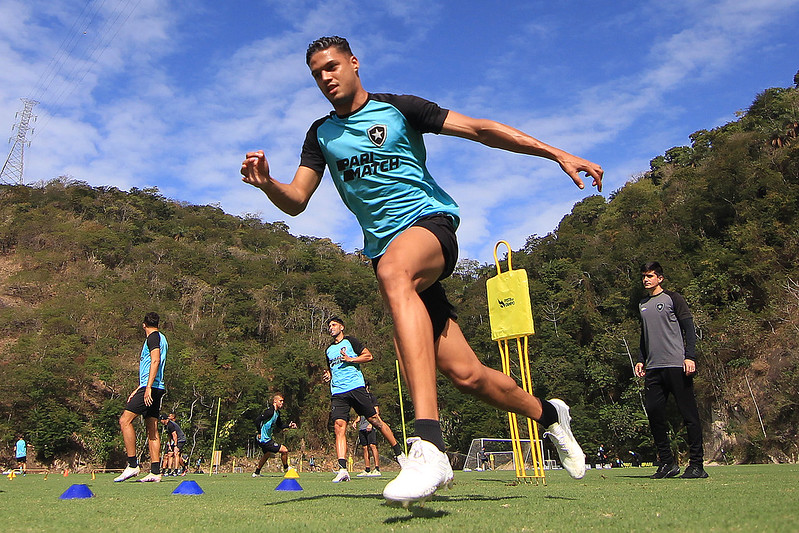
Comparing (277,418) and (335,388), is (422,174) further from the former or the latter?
(277,418)

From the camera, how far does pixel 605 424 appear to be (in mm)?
42125

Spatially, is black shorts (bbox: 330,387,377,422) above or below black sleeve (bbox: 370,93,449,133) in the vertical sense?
below

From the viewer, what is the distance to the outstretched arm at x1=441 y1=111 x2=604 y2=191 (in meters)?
2.60

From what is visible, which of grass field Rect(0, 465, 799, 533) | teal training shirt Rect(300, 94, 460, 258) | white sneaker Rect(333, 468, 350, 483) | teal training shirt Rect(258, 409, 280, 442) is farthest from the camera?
teal training shirt Rect(258, 409, 280, 442)

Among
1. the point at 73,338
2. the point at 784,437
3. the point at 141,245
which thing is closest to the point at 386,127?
the point at 784,437

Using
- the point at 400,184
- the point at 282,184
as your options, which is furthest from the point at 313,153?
the point at 400,184

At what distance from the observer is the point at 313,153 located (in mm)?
3150

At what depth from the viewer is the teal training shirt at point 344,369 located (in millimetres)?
7996

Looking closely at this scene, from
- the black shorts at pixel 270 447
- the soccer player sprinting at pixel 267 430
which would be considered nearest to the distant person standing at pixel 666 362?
the black shorts at pixel 270 447

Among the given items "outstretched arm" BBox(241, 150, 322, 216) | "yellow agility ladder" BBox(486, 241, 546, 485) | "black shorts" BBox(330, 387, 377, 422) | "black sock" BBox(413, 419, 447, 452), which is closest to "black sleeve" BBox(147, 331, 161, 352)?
"black shorts" BBox(330, 387, 377, 422)

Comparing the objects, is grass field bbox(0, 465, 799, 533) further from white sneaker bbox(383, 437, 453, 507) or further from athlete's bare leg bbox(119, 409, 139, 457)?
athlete's bare leg bbox(119, 409, 139, 457)

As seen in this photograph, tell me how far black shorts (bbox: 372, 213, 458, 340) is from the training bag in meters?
2.44

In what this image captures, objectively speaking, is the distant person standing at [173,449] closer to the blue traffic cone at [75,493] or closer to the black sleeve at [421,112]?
the blue traffic cone at [75,493]

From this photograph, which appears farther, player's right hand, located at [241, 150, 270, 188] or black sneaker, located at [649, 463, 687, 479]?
black sneaker, located at [649, 463, 687, 479]
